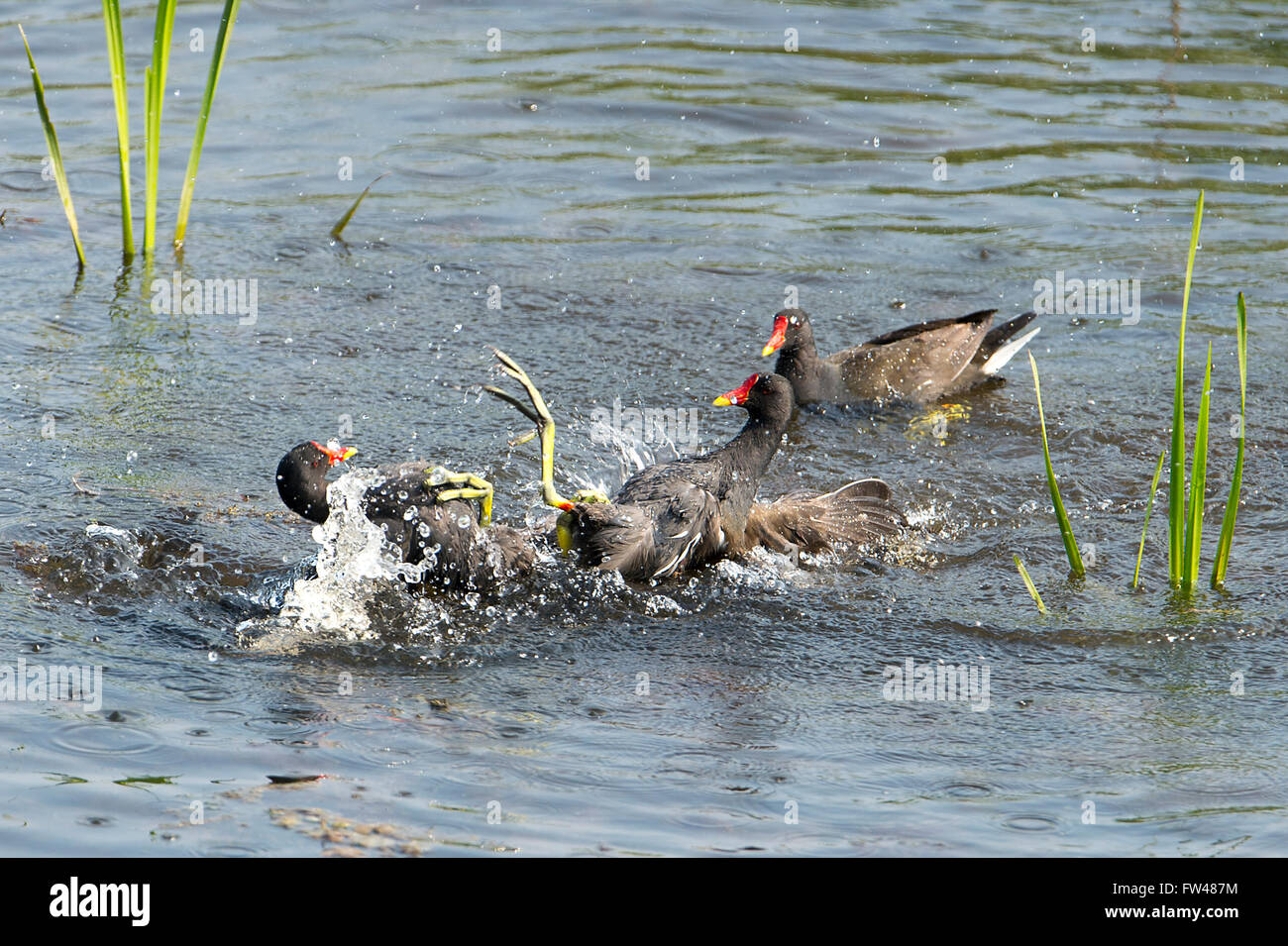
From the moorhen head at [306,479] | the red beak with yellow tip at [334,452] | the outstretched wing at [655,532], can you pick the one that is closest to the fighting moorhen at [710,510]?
the outstretched wing at [655,532]

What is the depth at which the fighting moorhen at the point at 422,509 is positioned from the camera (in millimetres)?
4680

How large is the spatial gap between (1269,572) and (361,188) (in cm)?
631

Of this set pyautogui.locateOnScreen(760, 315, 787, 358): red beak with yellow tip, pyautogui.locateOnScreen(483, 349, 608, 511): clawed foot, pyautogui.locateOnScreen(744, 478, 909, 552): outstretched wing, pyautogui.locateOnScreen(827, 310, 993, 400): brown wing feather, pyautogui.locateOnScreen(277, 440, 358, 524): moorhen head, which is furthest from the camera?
pyautogui.locateOnScreen(760, 315, 787, 358): red beak with yellow tip

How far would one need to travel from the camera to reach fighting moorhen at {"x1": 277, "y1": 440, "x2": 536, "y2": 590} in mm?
4680

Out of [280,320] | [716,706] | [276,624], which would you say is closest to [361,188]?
[280,320]

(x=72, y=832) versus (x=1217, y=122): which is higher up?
(x=1217, y=122)

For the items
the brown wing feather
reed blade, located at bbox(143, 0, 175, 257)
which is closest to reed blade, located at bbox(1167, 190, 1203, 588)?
the brown wing feather

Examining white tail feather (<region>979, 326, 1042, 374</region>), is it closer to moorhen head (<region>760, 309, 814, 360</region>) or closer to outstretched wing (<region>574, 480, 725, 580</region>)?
moorhen head (<region>760, 309, 814, 360</region>)

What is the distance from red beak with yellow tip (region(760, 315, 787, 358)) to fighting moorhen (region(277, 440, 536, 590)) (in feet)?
8.33

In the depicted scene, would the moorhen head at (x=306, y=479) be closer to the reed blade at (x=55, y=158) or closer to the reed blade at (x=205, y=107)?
the reed blade at (x=55, y=158)

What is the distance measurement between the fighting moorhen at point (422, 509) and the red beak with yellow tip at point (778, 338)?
8.33 feet
